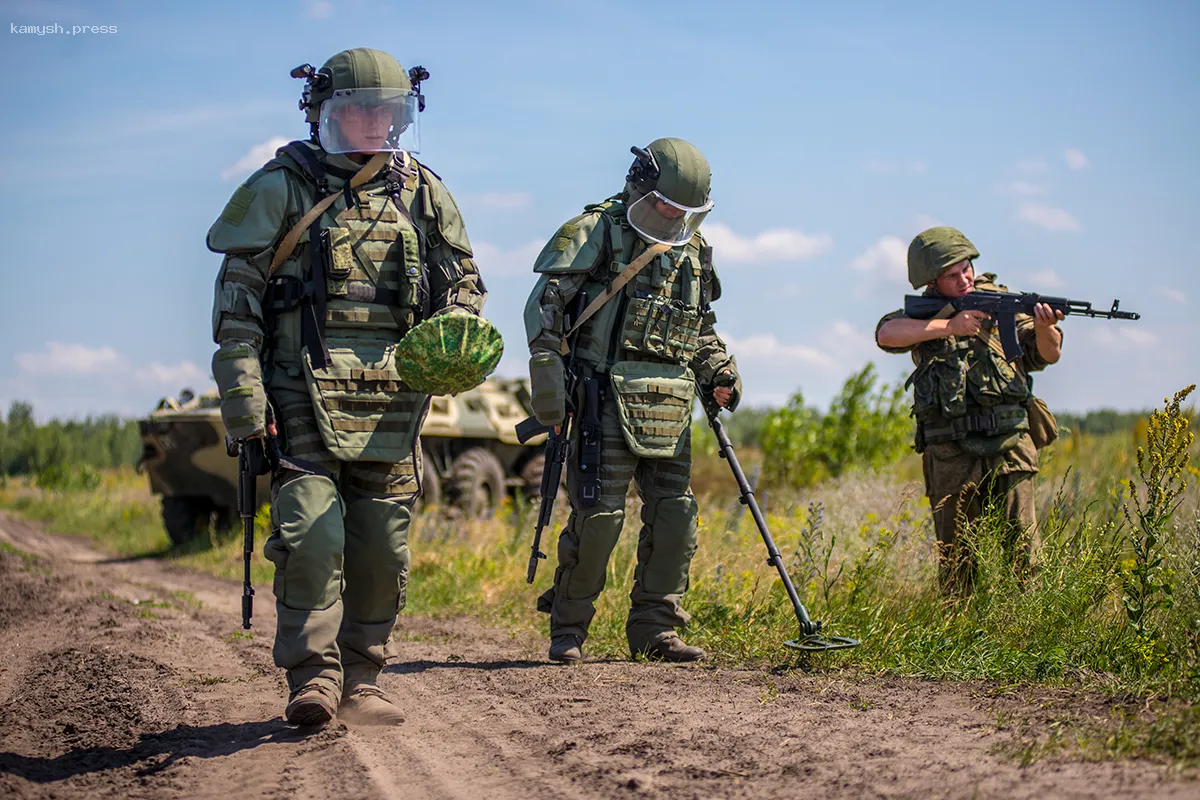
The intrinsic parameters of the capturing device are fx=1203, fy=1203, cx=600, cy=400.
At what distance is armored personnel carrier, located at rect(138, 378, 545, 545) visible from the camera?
12.9 m

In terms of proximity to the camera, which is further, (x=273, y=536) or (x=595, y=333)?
(x=595, y=333)

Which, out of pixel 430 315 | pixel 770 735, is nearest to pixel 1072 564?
pixel 770 735

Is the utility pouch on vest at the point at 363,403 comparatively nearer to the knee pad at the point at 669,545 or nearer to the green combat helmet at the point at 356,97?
the green combat helmet at the point at 356,97

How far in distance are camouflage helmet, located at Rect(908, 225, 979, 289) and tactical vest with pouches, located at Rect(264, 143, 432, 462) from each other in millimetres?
2668

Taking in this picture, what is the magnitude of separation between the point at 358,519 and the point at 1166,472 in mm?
3022

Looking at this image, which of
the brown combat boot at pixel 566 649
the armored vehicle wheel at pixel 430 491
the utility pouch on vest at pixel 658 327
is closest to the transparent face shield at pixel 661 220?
the utility pouch on vest at pixel 658 327

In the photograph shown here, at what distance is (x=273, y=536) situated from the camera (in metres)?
4.04

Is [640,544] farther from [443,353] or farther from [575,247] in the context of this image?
[443,353]

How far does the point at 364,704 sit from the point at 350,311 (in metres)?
1.40

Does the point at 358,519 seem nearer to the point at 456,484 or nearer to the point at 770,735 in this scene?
the point at 770,735

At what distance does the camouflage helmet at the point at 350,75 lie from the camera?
14.2 feet

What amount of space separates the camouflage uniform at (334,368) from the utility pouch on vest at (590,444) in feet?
3.37

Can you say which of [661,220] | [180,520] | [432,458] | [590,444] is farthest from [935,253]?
[180,520]

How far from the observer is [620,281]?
5363 millimetres
